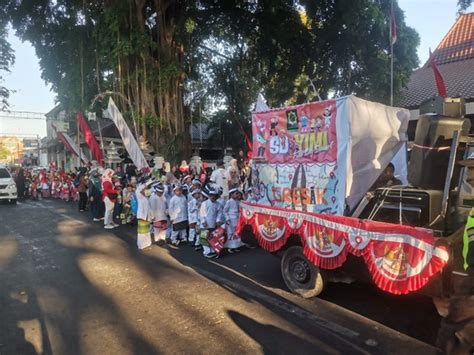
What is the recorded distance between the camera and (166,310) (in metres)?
5.01

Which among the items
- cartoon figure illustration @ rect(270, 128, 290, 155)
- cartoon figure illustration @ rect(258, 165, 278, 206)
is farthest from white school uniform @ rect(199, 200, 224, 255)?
cartoon figure illustration @ rect(270, 128, 290, 155)

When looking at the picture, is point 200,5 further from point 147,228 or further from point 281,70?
point 147,228

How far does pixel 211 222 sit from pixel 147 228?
1533 millimetres

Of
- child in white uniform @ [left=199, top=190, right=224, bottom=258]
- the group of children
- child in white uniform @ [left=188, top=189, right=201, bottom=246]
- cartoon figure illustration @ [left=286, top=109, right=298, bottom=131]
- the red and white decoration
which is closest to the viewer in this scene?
the red and white decoration

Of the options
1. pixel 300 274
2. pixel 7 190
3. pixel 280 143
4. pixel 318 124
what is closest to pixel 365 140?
pixel 318 124

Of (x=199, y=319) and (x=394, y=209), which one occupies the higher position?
(x=394, y=209)

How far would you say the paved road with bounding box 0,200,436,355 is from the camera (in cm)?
406

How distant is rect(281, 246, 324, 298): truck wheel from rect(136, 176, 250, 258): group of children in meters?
1.95

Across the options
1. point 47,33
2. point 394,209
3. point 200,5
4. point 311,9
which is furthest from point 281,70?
point 394,209

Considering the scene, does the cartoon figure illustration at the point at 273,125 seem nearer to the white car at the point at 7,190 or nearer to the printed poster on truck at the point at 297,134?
the printed poster on truck at the point at 297,134

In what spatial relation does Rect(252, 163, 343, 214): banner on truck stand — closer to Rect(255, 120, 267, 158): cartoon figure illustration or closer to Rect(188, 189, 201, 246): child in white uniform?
Rect(255, 120, 267, 158): cartoon figure illustration

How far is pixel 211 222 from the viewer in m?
8.05

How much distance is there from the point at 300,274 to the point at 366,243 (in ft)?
4.41

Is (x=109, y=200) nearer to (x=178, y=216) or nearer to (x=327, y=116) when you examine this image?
(x=178, y=216)
